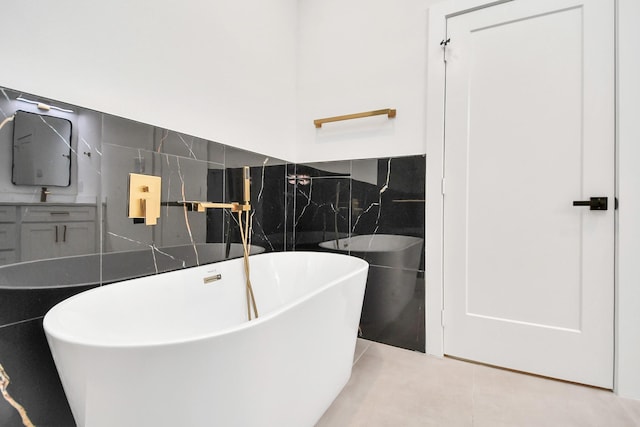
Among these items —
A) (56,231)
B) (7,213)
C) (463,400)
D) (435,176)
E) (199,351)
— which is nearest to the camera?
(199,351)

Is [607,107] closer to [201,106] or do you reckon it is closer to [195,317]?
[201,106]

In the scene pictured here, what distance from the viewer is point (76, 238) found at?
1.05m

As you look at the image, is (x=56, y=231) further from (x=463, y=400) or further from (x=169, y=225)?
(x=463, y=400)

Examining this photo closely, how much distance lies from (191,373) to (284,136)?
1.87 meters

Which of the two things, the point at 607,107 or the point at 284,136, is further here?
the point at 284,136

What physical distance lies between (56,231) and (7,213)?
0.44 ft

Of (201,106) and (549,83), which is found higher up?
(549,83)

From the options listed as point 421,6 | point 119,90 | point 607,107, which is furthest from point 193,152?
point 607,107

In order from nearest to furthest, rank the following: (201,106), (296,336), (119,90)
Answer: (296,336)
(119,90)
(201,106)

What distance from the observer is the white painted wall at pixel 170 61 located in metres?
0.98

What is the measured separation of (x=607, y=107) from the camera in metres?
1.47

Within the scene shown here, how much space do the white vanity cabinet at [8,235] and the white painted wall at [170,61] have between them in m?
0.40

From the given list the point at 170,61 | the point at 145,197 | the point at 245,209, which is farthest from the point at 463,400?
the point at 170,61

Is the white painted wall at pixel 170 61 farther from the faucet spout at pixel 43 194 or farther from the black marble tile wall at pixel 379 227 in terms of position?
the black marble tile wall at pixel 379 227
